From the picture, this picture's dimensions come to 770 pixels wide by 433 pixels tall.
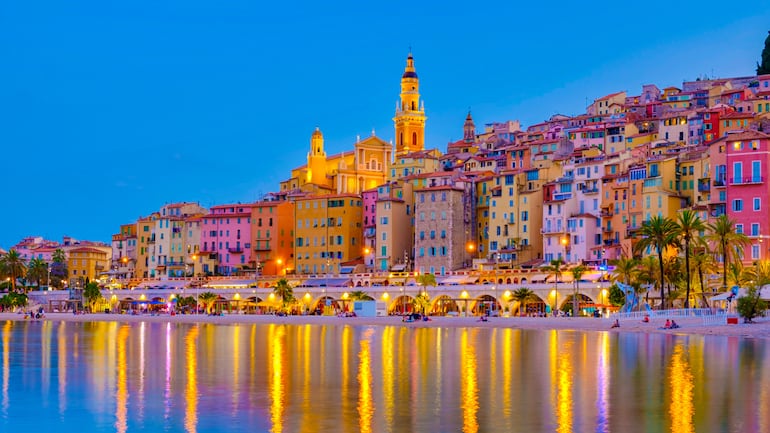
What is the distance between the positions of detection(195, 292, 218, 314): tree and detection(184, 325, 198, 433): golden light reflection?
145 ft

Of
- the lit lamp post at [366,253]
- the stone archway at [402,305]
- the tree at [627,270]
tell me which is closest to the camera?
the tree at [627,270]

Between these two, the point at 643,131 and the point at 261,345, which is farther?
the point at 643,131

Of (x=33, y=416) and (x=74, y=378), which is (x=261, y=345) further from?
(x=33, y=416)

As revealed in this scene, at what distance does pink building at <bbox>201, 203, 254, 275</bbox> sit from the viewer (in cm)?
12488

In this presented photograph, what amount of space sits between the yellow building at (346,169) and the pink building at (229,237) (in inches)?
379

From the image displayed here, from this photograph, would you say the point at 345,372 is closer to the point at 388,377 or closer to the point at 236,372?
the point at 388,377

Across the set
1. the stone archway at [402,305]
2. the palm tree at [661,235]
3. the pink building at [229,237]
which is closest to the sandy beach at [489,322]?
the stone archway at [402,305]

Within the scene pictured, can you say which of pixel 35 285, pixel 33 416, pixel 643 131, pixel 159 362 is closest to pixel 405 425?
pixel 33 416

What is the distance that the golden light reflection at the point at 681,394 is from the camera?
2748 cm

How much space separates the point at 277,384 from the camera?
3712 centimetres

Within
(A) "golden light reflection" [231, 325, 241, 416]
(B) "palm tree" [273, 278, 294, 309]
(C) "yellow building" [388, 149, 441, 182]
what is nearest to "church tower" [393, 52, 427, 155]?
(C) "yellow building" [388, 149, 441, 182]

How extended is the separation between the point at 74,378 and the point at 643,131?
88.5m

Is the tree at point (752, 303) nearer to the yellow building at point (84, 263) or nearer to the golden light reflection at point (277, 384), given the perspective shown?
the golden light reflection at point (277, 384)

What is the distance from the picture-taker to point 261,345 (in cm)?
5828
